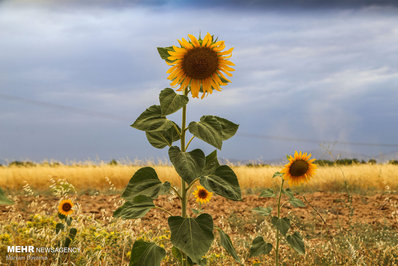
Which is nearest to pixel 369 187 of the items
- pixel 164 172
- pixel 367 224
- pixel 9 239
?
pixel 367 224

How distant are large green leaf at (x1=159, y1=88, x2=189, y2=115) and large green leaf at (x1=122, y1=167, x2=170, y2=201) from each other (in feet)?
1.12

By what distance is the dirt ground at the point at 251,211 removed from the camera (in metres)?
5.70

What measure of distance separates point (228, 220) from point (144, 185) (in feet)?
13.8

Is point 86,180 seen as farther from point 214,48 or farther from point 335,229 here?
point 214,48

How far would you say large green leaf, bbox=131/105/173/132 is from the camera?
1.64 metres

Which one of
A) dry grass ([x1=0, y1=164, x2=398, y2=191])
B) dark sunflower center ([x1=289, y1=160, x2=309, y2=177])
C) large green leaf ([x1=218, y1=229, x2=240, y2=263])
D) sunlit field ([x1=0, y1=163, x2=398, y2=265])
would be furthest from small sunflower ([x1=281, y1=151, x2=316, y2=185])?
dry grass ([x1=0, y1=164, x2=398, y2=191])

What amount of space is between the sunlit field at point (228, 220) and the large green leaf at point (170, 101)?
0.90 m

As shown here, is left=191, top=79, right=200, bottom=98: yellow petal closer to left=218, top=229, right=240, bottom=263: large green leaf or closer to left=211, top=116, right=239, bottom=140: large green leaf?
left=211, top=116, right=239, bottom=140: large green leaf

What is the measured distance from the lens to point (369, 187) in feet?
33.3

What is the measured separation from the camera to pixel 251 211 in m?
6.50

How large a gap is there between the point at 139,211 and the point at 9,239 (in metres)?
2.18

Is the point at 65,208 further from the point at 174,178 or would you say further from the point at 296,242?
the point at 174,178

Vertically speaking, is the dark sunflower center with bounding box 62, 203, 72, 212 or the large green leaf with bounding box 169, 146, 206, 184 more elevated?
the large green leaf with bounding box 169, 146, 206, 184

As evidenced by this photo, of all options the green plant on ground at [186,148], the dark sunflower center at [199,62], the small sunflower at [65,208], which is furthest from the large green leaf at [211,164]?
the small sunflower at [65,208]
